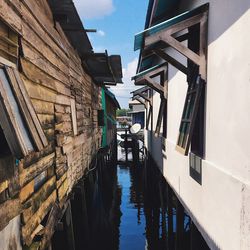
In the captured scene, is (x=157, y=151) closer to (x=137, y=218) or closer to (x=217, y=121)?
(x=137, y=218)

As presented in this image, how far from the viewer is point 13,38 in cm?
312

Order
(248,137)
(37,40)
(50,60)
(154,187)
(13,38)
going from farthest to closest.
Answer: (154,187) < (50,60) < (37,40) < (13,38) < (248,137)

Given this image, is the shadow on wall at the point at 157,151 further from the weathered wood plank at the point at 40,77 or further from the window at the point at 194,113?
the weathered wood plank at the point at 40,77

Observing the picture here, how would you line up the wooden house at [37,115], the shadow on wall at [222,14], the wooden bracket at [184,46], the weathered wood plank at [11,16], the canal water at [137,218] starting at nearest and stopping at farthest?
1. the wooden house at [37,115]
2. the weathered wood plank at [11,16]
3. the shadow on wall at [222,14]
4. the wooden bracket at [184,46]
5. the canal water at [137,218]

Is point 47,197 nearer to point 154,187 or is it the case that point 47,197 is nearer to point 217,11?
point 217,11

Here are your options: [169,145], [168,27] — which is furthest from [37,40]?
[169,145]

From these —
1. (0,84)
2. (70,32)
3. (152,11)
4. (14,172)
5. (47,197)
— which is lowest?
(47,197)

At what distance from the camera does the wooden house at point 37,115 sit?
251 cm

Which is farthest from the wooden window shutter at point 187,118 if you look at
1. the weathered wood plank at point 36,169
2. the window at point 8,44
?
the window at point 8,44

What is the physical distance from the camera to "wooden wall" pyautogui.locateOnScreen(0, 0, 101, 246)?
3193mm

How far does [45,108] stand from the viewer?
4.33 meters

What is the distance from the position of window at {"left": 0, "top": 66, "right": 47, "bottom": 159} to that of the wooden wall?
1.81 feet

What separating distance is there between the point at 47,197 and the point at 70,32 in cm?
353

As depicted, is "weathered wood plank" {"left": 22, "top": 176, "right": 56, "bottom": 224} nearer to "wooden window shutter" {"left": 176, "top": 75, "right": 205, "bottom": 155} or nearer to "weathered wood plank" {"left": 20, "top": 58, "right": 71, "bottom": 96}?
"weathered wood plank" {"left": 20, "top": 58, "right": 71, "bottom": 96}
